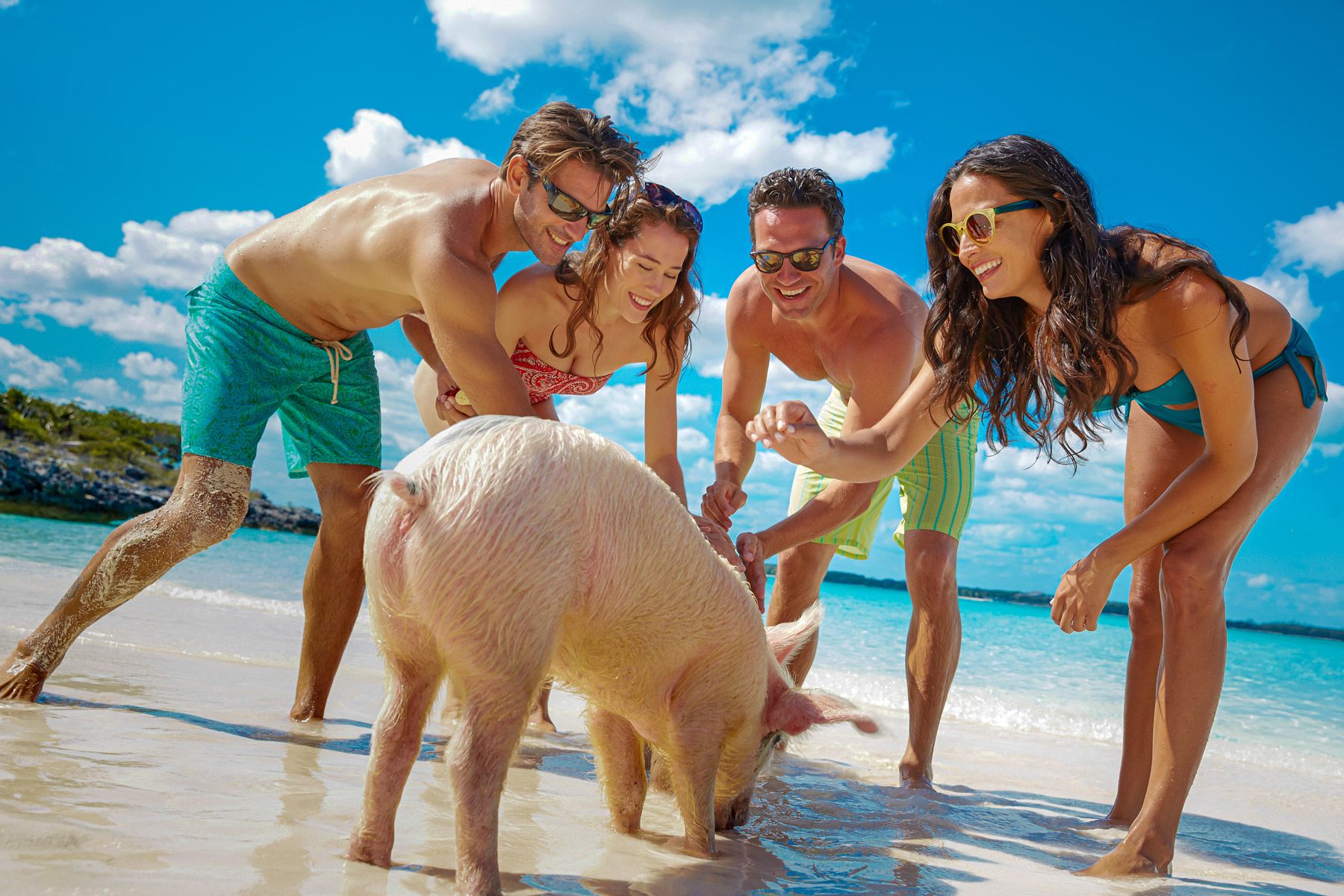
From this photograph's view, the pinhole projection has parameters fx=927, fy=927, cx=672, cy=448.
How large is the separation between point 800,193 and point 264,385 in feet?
9.28

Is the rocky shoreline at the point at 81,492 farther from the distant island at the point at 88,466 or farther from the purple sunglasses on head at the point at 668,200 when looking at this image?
the purple sunglasses on head at the point at 668,200

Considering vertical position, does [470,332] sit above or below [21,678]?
above

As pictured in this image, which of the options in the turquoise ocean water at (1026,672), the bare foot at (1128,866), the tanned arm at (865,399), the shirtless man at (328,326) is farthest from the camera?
the turquoise ocean water at (1026,672)

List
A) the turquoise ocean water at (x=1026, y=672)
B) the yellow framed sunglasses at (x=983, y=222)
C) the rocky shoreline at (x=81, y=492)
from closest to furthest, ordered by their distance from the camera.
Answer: the yellow framed sunglasses at (x=983, y=222), the turquoise ocean water at (x=1026, y=672), the rocky shoreline at (x=81, y=492)

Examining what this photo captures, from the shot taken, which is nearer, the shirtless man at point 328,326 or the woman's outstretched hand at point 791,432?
the woman's outstretched hand at point 791,432

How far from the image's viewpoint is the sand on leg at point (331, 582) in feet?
14.8

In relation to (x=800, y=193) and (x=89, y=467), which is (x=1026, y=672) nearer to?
(x=800, y=193)

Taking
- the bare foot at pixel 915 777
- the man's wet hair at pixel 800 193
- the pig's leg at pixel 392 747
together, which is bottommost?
the bare foot at pixel 915 777

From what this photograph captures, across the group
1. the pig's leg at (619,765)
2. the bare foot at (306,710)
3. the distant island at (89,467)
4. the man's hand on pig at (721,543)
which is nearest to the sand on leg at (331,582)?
the bare foot at (306,710)

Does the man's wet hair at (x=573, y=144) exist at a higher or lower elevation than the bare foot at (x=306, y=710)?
higher

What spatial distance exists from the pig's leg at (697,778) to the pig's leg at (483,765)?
803 mm

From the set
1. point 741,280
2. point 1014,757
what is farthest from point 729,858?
point 1014,757

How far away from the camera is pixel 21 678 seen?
396cm

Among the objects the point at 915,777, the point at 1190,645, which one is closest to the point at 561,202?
the point at 1190,645
